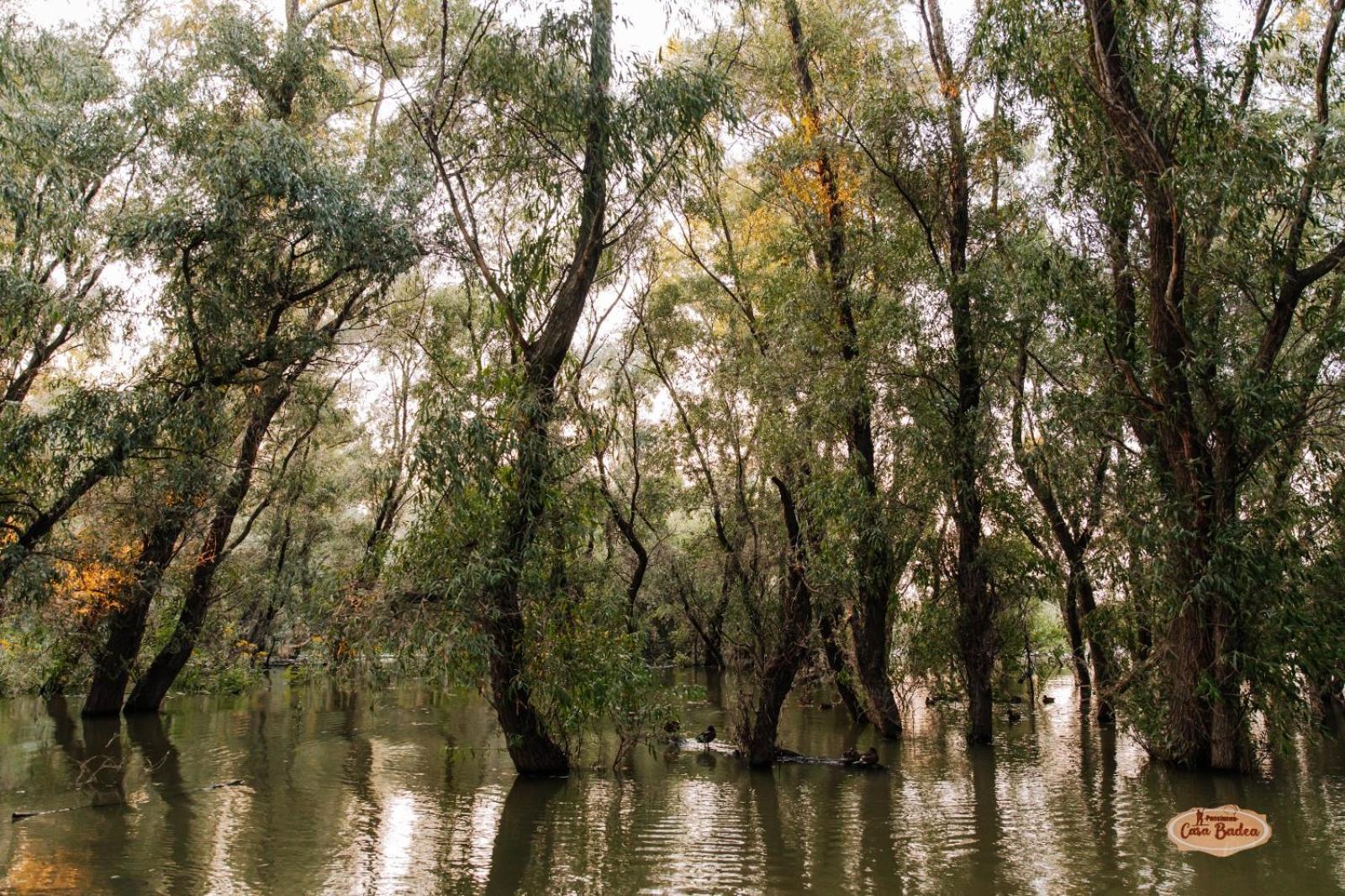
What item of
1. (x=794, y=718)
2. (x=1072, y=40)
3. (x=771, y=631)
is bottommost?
(x=794, y=718)

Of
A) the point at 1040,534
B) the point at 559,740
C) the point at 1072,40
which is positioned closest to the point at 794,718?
the point at 1040,534

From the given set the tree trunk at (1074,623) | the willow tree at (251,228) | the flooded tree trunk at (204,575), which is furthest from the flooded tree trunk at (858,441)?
the flooded tree trunk at (204,575)

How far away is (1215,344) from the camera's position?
9930mm

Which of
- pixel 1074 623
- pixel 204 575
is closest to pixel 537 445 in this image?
pixel 204 575

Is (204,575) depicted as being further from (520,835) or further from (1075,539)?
(1075,539)

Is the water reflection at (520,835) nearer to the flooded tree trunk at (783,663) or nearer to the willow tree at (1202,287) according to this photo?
the flooded tree trunk at (783,663)

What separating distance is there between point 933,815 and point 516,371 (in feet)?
19.7

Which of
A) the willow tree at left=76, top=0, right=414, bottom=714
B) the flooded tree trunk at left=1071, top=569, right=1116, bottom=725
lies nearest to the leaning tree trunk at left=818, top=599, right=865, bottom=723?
the flooded tree trunk at left=1071, top=569, right=1116, bottom=725

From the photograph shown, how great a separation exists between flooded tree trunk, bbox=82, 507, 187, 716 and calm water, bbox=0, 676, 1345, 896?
149 centimetres

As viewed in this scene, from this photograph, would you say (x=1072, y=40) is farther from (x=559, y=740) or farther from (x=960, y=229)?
(x=559, y=740)

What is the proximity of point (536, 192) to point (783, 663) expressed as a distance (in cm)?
618

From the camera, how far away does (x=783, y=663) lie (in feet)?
35.8

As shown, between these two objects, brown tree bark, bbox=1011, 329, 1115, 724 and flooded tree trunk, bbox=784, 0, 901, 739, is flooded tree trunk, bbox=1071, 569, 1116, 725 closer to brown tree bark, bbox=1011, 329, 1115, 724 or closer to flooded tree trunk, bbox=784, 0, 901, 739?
brown tree bark, bbox=1011, 329, 1115, 724

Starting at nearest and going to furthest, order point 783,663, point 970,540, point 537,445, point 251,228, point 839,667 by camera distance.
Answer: point 537,445, point 251,228, point 783,663, point 970,540, point 839,667
